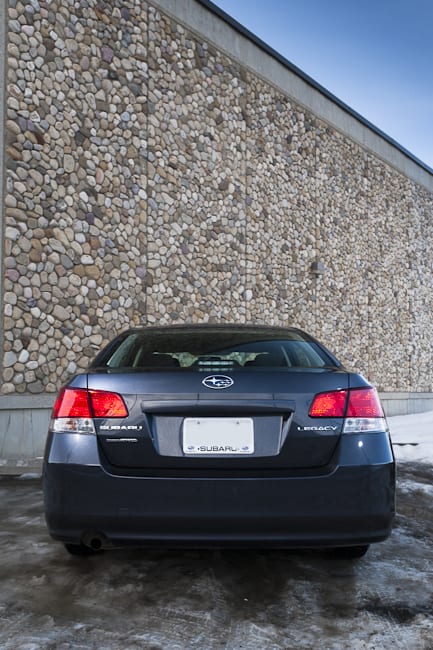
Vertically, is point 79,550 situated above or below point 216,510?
below

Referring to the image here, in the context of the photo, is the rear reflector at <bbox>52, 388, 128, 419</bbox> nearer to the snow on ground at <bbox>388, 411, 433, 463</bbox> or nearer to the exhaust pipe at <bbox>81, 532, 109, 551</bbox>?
the exhaust pipe at <bbox>81, 532, 109, 551</bbox>

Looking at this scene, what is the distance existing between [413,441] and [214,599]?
6323 millimetres

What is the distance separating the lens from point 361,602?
106 inches

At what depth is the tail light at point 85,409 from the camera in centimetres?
263

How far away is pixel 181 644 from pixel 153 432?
81cm

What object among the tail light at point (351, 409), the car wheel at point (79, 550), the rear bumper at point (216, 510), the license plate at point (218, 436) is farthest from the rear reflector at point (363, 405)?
the car wheel at point (79, 550)

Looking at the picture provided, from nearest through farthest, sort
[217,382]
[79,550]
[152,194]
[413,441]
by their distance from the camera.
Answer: [217,382], [79,550], [413,441], [152,194]

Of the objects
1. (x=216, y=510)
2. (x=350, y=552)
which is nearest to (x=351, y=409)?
(x=216, y=510)

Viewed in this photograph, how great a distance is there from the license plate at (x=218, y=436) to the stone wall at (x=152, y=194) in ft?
15.5

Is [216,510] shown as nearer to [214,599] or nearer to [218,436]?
[218,436]

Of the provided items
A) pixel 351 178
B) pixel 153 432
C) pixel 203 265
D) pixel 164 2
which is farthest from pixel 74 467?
pixel 351 178

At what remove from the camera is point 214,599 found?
269 centimetres

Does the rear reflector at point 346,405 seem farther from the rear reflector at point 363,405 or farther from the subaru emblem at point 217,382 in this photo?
the subaru emblem at point 217,382

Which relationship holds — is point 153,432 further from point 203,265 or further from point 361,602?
point 203,265
